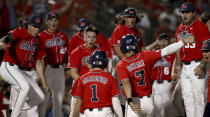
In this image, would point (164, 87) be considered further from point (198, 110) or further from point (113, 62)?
point (198, 110)

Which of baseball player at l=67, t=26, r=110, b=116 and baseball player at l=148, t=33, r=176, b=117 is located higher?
baseball player at l=67, t=26, r=110, b=116

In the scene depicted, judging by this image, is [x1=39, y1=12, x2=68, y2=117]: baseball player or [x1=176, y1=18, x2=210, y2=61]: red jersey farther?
[x1=39, y1=12, x2=68, y2=117]: baseball player

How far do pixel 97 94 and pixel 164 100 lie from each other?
4166 millimetres

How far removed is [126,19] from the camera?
30.9 feet

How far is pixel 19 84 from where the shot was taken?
897cm

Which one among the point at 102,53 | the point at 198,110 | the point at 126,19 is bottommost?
the point at 198,110

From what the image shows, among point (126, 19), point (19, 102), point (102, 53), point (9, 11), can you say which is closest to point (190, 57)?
point (126, 19)

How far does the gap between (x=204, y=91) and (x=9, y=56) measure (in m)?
4.10

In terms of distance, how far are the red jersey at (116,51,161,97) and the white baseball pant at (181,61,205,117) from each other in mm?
1427

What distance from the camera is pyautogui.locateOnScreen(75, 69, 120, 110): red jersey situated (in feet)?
23.3

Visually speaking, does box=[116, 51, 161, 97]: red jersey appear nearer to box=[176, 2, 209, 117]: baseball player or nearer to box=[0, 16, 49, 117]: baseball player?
box=[176, 2, 209, 117]: baseball player

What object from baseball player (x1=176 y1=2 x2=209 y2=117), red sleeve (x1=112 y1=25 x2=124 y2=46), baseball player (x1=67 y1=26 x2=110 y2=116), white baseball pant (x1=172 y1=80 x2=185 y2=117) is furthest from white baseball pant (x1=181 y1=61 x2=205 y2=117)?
baseball player (x1=67 y1=26 x2=110 y2=116)

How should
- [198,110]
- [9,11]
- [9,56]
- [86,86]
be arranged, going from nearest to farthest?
[86,86] → [198,110] → [9,56] → [9,11]

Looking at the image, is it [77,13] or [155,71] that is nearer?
[155,71]
